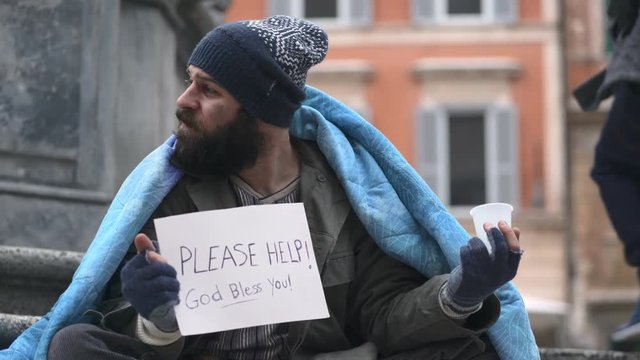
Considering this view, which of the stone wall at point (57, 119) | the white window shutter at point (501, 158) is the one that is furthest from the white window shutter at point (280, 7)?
the stone wall at point (57, 119)

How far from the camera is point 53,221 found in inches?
163

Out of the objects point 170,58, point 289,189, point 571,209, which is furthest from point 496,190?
point 289,189

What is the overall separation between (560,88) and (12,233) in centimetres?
1706

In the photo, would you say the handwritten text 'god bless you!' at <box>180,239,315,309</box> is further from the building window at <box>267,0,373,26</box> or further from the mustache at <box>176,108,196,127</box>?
the building window at <box>267,0,373,26</box>

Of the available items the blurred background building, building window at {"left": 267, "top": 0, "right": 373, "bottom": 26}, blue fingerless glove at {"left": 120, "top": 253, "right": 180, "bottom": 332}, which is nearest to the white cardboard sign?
blue fingerless glove at {"left": 120, "top": 253, "right": 180, "bottom": 332}

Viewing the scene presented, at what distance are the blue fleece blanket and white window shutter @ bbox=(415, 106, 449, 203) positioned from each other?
54.6 ft

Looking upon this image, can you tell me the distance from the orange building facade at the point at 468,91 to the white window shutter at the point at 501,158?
0.5 inches

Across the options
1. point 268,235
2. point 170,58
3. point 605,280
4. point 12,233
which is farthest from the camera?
point 605,280

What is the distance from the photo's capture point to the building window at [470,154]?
2005cm

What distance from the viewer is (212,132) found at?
3.18 meters

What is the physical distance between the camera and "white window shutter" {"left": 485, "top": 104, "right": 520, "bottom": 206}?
20.0 metres

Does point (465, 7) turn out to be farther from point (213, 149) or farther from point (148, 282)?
point (148, 282)

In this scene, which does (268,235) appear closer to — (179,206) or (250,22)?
(179,206)

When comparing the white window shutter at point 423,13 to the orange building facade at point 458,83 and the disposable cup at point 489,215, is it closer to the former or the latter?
the orange building facade at point 458,83
